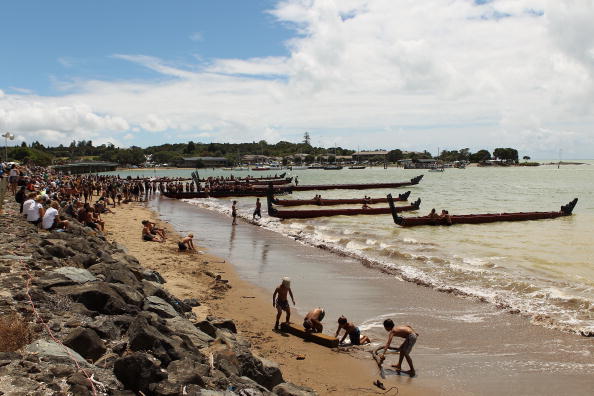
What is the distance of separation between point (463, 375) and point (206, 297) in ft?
19.2

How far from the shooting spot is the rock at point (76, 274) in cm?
752

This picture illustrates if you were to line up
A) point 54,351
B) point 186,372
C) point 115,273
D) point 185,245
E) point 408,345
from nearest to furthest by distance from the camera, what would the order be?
point 54,351, point 186,372, point 408,345, point 115,273, point 185,245

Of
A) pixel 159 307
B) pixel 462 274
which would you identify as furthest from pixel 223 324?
pixel 462 274

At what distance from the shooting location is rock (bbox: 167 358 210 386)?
481 cm

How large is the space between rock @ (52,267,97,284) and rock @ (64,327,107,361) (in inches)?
91.8

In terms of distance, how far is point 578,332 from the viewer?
30.5ft

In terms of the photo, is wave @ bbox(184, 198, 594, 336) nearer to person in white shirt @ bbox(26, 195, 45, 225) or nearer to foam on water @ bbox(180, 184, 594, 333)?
foam on water @ bbox(180, 184, 594, 333)

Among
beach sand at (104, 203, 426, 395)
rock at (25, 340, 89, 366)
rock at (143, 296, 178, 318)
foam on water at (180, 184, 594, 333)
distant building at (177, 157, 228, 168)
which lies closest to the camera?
rock at (25, 340, 89, 366)

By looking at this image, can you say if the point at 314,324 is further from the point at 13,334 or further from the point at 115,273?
the point at 13,334

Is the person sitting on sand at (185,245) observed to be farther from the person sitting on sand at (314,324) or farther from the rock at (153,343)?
the rock at (153,343)

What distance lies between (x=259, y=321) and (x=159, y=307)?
261 cm

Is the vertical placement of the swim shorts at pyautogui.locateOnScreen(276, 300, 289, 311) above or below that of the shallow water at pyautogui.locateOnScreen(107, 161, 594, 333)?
above

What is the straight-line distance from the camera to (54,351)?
4840mm

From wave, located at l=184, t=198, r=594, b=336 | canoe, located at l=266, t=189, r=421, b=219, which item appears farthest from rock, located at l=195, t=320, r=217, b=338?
canoe, located at l=266, t=189, r=421, b=219
